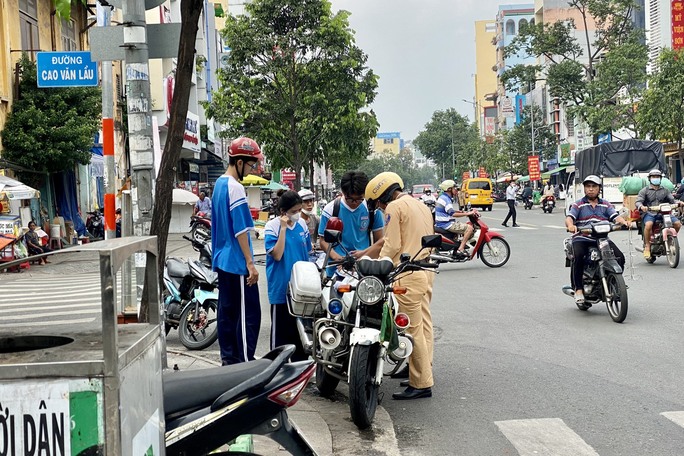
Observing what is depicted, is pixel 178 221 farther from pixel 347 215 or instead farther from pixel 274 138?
pixel 347 215

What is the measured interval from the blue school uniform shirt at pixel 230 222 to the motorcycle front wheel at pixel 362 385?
107cm

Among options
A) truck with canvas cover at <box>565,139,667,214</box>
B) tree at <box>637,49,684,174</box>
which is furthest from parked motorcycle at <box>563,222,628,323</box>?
tree at <box>637,49,684,174</box>

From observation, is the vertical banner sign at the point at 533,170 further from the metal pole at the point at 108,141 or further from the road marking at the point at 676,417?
the road marking at the point at 676,417

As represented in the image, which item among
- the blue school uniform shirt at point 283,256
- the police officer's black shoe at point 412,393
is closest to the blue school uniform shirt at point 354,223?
the blue school uniform shirt at point 283,256

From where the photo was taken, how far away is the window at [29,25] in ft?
83.4

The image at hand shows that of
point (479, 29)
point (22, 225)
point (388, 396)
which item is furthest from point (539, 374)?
point (479, 29)

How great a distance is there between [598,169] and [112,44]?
27660mm

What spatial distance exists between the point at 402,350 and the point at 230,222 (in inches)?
59.8

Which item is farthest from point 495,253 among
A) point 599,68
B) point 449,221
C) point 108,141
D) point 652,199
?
point 599,68

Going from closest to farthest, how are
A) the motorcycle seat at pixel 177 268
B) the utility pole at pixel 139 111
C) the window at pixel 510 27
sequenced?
the utility pole at pixel 139 111
the motorcycle seat at pixel 177 268
the window at pixel 510 27

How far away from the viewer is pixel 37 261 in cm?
287

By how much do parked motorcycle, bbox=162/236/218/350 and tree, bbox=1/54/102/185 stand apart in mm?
14924

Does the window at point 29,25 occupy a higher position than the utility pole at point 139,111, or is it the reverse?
the window at point 29,25

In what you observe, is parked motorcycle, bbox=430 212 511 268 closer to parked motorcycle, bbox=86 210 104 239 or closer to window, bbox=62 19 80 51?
parked motorcycle, bbox=86 210 104 239
